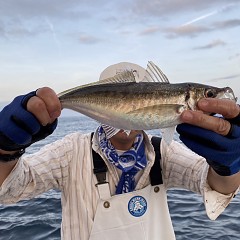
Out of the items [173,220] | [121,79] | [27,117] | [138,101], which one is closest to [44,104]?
[27,117]

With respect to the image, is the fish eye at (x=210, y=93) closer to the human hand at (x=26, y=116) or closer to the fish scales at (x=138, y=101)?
the fish scales at (x=138, y=101)

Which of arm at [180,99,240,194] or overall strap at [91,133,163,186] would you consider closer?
arm at [180,99,240,194]

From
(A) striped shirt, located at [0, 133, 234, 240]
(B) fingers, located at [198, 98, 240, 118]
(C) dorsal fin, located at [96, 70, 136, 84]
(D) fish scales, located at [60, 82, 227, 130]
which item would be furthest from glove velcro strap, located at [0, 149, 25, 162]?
(B) fingers, located at [198, 98, 240, 118]

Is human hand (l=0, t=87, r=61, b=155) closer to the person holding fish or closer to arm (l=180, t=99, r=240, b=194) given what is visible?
the person holding fish

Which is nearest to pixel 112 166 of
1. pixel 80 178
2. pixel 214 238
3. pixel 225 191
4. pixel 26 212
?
pixel 80 178

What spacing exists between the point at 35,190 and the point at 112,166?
1.01 m

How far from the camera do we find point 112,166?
461 centimetres

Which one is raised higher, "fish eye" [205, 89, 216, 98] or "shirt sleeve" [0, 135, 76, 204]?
"fish eye" [205, 89, 216, 98]

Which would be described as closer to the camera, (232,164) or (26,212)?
(232,164)

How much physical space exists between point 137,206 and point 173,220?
474 cm

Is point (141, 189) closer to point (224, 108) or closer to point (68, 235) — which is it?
point (68, 235)

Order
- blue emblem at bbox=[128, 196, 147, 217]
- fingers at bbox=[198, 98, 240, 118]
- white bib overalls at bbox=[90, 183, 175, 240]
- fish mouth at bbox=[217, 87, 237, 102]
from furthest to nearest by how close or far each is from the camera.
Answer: blue emblem at bbox=[128, 196, 147, 217], white bib overalls at bbox=[90, 183, 175, 240], fish mouth at bbox=[217, 87, 237, 102], fingers at bbox=[198, 98, 240, 118]

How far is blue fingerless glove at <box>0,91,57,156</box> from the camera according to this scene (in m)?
3.24

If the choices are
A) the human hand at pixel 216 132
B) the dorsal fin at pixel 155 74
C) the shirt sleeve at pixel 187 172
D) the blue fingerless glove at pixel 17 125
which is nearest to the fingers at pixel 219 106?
the human hand at pixel 216 132
